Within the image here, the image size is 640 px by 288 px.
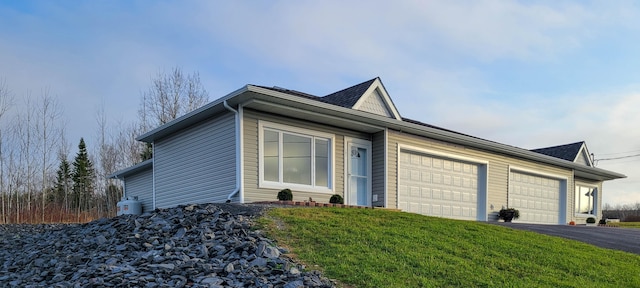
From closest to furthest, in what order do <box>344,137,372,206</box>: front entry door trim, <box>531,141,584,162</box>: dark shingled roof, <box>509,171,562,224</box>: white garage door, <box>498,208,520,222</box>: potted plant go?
<box>344,137,372,206</box>: front entry door trim < <box>498,208,520,222</box>: potted plant < <box>509,171,562,224</box>: white garage door < <box>531,141,584,162</box>: dark shingled roof

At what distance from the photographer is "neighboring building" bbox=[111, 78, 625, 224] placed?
1020cm

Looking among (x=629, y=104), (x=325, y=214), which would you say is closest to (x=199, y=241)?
(x=325, y=214)

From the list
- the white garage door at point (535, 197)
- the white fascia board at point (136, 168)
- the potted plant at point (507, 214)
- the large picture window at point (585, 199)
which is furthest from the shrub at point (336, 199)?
the large picture window at point (585, 199)

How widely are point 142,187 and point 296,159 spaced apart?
330 inches

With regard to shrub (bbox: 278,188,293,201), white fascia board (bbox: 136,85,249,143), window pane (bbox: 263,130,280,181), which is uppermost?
white fascia board (bbox: 136,85,249,143)

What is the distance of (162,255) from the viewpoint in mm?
5715

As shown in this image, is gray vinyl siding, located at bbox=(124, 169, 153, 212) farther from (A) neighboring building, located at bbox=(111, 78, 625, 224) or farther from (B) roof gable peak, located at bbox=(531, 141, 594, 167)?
(B) roof gable peak, located at bbox=(531, 141, 594, 167)

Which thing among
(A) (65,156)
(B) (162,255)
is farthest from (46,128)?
(B) (162,255)

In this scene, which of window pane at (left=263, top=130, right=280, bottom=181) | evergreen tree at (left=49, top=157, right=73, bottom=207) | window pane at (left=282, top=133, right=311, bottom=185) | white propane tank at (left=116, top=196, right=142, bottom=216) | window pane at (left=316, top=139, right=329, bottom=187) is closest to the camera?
window pane at (left=263, top=130, right=280, bottom=181)

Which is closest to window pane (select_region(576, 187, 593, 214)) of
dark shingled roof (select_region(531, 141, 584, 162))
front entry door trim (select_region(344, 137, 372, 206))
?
dark shingled roof (select_region(531, 141, 584, 162))

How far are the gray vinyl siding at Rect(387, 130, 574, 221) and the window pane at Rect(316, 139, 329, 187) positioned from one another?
1771 mm

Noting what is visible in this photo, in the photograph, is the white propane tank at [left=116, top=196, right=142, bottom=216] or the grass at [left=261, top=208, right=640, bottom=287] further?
the white propane tank at [left=116, top=196, right=142, bottom=216]

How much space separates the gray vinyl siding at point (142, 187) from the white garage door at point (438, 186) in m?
8.50

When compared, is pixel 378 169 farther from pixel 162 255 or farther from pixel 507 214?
pixel 162 255
